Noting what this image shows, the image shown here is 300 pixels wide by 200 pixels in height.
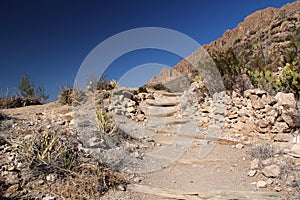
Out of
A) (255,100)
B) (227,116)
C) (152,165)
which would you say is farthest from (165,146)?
(255,100)

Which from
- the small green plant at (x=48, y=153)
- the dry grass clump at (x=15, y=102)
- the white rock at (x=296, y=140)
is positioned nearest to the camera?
the small green plant at (x=48, y=153)

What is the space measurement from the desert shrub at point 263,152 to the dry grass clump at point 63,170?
2129mm

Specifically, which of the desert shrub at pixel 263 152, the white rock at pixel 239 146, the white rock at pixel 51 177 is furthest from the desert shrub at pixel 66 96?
the desert shrub at pixel 263 152

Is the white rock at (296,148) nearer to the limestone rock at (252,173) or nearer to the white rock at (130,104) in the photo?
the limestone rock at (252,173)

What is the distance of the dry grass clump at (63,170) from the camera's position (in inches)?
109

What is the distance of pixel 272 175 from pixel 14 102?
24.0ft

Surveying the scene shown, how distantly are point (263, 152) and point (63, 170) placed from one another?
3.00m

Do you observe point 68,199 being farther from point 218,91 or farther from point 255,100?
point 218,91

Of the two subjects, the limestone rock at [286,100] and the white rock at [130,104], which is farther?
the white rock at [130,104]

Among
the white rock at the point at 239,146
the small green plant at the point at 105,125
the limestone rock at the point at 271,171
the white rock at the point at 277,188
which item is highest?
the small green plant at the point at 105,125

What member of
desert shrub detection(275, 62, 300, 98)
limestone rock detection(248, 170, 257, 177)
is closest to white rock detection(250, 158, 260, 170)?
limestone rock detection(248, 170, 257, 177)

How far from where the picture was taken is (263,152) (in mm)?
3471

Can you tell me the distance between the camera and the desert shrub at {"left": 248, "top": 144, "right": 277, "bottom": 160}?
3.40 meters

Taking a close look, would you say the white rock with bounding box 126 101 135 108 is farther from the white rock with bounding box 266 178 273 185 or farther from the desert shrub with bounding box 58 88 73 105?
the white rock with bounding box 266 178 273 185
